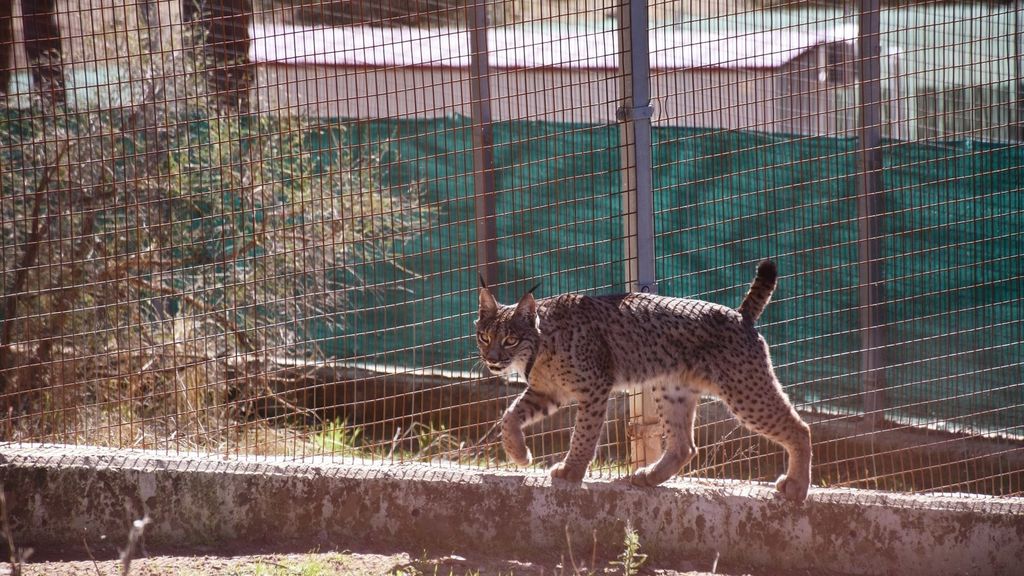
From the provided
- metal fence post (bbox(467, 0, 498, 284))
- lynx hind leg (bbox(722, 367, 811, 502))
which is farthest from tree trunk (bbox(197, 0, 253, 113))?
lynx hind leg (bbox(722, 367, 811, 502))

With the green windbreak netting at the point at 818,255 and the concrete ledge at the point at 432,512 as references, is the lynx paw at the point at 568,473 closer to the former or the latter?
the concrete ledge at the point at 432,512

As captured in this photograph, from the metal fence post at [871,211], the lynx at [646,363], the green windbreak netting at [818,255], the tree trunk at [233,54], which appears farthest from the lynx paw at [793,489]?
the tree trunk at [233,54]

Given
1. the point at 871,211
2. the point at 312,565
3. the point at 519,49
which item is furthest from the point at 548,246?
the point at 312,565

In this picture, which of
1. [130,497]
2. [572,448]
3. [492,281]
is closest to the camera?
[130,497]

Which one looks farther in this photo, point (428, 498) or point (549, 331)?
point (549, 331)

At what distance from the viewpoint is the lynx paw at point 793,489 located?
16.9 feet

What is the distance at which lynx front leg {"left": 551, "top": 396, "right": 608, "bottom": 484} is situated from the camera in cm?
515

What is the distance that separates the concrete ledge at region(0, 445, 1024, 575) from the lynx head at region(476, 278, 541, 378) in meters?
0.59

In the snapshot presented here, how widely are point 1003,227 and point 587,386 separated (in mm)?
3629

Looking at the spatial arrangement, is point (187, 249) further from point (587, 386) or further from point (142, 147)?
point (587, 386)

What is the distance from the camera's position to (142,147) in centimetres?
779

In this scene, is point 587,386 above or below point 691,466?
above

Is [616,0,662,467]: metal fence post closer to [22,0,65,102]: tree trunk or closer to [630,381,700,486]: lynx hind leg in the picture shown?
[630,381,700,486]: lynx hind leg

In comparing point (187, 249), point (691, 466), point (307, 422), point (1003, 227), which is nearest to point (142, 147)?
point (187, 249)
